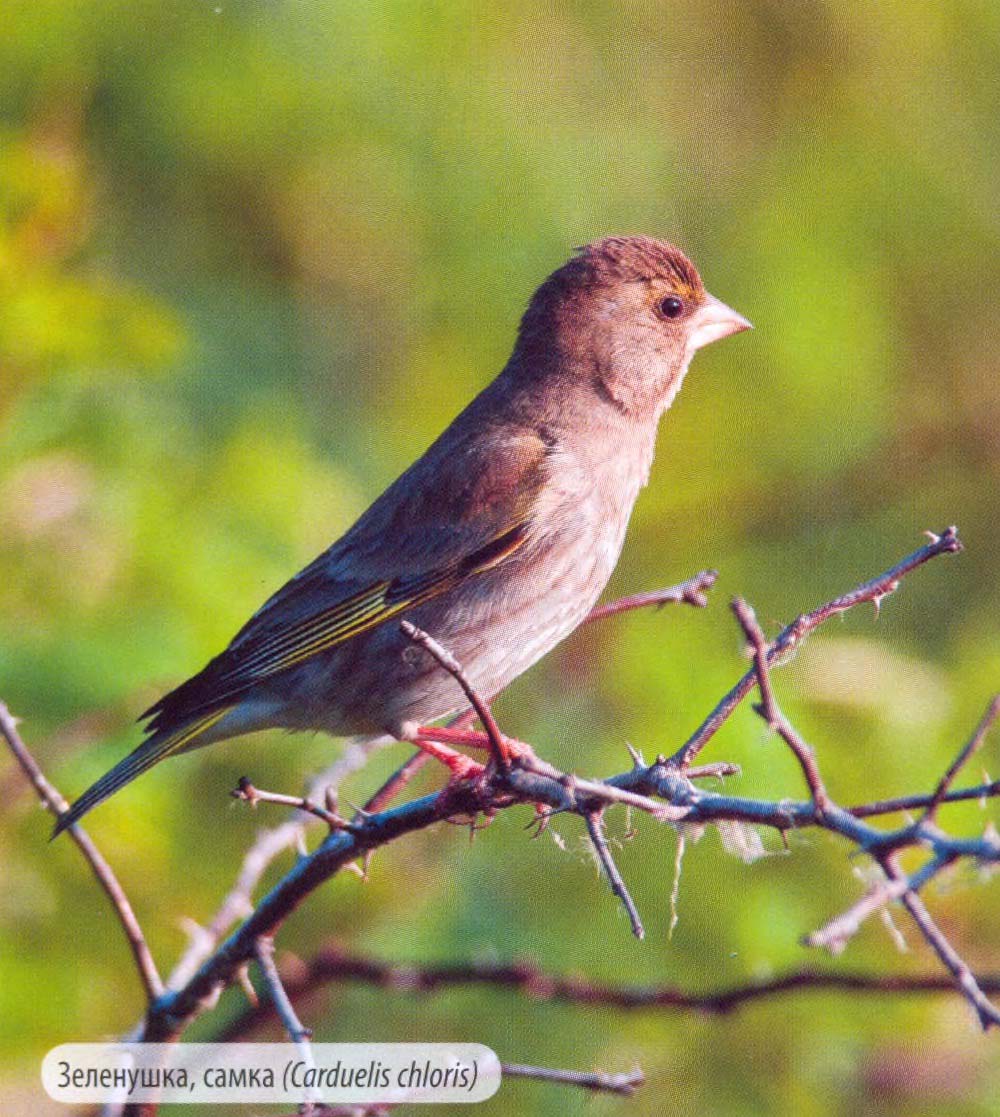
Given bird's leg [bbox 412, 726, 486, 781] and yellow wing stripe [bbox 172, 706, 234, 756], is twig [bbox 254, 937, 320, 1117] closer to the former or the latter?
bird's leg [bbox 412, 726, 486, 781]

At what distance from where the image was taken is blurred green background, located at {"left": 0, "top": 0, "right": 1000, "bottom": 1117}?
513 cm

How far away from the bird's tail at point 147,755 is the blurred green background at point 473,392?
28 centimetres

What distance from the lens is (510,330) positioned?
8352 mm

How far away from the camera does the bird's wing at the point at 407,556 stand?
4859mm

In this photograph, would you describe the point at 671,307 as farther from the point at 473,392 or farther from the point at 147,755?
the point at 473,392

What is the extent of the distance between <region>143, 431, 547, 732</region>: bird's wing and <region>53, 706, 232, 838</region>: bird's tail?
0.12 meters

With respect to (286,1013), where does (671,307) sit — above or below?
above

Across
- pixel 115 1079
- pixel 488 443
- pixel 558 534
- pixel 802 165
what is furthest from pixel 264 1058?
pixel 802 165

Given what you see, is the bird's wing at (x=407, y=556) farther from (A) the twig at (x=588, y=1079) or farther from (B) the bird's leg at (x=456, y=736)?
(A) the twig at (x=588, y=1079)

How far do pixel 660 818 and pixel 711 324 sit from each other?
3411mm

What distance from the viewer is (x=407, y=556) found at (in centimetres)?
498

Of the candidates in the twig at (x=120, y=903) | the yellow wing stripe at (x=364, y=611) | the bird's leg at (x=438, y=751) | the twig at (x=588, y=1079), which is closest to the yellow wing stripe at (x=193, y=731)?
the yellow wing stripe at (x=364, y=611)

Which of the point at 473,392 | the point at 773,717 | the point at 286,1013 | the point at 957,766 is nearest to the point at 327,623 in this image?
the point at 286,1013

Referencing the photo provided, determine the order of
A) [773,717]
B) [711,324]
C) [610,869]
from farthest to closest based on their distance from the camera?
[711,324] < [610,869] < [773,717]
